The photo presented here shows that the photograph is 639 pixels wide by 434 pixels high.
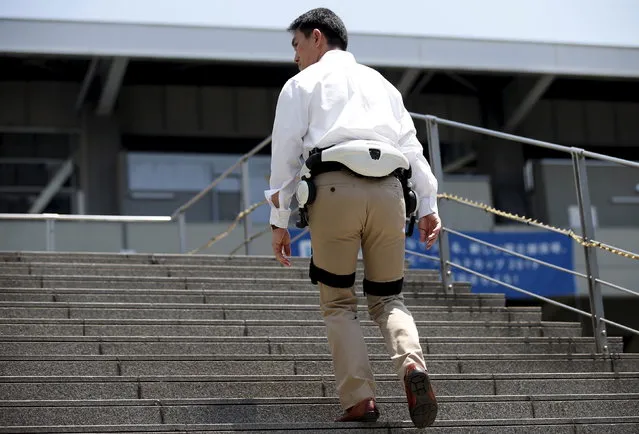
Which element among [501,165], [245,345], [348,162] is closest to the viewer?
[348,162]

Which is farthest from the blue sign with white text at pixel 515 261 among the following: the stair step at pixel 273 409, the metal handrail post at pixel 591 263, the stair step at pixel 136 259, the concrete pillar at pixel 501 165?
the stair step at pixel 273 409

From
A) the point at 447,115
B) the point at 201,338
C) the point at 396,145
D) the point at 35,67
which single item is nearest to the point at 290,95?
the point at 396,145

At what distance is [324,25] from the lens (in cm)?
490

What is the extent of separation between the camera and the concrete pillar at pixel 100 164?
17.8 meters

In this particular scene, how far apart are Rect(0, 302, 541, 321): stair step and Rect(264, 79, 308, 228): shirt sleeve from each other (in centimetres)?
158

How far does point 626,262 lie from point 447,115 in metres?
4.03

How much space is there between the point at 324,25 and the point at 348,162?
715 mm

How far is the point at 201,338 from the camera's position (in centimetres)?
549

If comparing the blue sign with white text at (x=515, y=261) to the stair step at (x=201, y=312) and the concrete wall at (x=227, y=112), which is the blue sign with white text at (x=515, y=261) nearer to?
the concrete wall at (x=227, y=112)

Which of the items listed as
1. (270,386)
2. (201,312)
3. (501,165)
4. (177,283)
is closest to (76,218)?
(177,283)

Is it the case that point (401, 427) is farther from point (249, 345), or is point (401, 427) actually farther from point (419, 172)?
point (249, 345)

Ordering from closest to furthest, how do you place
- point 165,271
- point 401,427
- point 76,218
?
point 401,427, point 165,271, point 76,218

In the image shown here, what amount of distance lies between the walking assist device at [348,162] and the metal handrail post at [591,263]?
193cm

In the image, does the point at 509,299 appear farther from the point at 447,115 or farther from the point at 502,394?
the point at 502,394
